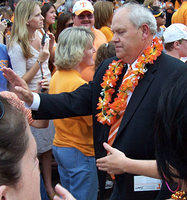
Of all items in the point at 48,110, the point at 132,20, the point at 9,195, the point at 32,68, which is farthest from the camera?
the point at 32,68

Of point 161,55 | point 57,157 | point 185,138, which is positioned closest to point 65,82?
point 57,157

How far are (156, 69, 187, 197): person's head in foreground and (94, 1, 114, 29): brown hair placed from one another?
4.64 m

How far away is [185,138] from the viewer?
47.9 inches

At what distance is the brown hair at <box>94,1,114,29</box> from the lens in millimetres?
5723

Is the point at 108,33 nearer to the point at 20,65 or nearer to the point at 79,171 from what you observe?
the point at 20,65

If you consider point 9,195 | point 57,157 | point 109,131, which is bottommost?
point 57,157

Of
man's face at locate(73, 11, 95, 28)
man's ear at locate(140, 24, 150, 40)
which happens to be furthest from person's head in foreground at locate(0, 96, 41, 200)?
man's face at locate(73, 11, 95, 28)

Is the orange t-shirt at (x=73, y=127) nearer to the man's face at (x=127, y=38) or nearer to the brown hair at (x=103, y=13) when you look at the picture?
the man's face at (x=127, y=38)

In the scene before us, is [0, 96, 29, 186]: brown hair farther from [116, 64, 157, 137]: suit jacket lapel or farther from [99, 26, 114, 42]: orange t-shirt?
[99, 26, 114, 42]: orange t-shirt

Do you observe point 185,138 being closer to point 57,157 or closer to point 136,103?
point 136,103

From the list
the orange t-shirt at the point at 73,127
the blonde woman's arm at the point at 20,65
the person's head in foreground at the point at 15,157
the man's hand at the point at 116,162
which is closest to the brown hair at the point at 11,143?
the person's head in foreground at the point at 15,157

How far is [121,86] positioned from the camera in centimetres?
262

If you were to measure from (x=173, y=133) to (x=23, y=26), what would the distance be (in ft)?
10.3

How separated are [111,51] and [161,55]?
945mm
